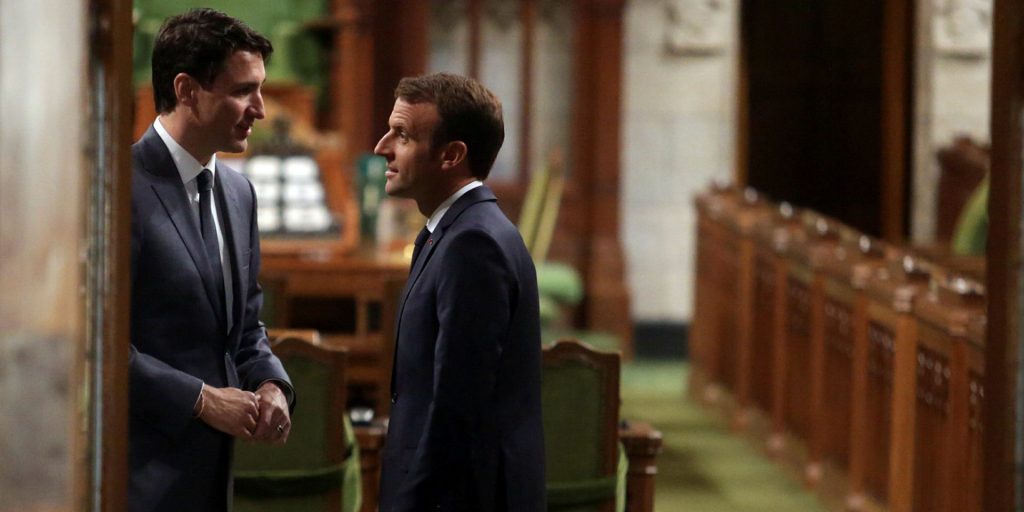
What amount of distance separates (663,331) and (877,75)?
243 centimetres

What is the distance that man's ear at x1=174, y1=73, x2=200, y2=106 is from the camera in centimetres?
273

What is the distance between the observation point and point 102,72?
2.10 metres

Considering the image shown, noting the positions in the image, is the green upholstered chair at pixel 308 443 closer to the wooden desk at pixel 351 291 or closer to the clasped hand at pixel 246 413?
the clasped hand at pixel 246 413

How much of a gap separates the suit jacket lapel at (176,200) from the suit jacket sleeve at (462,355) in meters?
0.39

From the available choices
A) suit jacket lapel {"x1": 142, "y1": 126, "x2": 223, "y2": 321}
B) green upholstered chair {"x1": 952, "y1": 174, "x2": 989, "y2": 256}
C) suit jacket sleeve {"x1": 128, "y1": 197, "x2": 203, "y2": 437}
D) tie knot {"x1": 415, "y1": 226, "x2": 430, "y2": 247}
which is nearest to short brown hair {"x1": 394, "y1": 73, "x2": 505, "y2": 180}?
tie knot {"x1": 415, "y1": 226, "x2": 430, "y2": 247}

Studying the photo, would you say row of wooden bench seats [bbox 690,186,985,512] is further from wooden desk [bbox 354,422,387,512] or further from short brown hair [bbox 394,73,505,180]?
short brown hair [bbox 394,73,505,180]


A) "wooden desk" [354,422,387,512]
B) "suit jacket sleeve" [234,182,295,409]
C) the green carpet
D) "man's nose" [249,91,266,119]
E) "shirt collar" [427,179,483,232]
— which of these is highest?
"man's nose" [249,91,266,119]

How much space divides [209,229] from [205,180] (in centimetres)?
8

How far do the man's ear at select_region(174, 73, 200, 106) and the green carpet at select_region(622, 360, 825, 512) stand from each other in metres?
3.63

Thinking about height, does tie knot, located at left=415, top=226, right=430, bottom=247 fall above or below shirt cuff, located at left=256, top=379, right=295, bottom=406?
above

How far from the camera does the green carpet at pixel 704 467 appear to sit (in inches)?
243

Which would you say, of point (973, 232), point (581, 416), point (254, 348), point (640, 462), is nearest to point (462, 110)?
point (254, 348)

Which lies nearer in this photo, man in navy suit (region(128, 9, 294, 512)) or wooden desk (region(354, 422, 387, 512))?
man in navy suit (region(128, 9, 294, 512))

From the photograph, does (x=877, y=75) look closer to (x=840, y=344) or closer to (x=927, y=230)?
(x=927, y=230)
